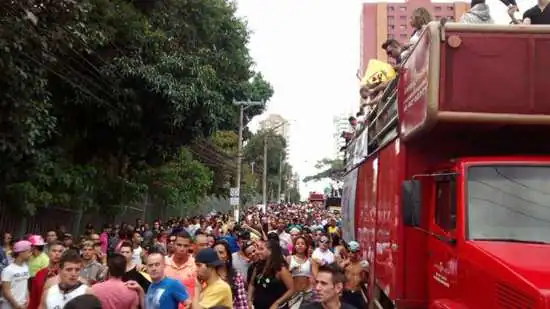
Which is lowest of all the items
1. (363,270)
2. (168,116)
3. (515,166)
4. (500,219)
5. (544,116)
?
(363,270)

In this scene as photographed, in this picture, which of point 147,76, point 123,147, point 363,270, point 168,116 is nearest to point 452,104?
point 363,270

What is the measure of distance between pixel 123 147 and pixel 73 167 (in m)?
2.88

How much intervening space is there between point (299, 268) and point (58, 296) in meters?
4.14

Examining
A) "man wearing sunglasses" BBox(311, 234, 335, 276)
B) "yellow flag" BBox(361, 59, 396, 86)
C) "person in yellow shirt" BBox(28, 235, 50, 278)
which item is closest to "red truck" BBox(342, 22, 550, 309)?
"yellow flag" BBox(361, 59, 396, 86)

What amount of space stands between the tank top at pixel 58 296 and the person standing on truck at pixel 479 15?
4736mm

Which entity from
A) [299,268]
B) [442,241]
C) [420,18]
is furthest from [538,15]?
[299,268]

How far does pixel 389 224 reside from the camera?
7828 millimetres

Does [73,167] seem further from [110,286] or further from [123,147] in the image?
[110,286]

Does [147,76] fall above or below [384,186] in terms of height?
above

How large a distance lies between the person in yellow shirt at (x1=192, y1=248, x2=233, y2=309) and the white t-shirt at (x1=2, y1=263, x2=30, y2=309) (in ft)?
10.8

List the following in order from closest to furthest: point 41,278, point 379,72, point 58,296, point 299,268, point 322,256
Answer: point 58,296, point 41,278, point 299,268, point 379,72, point 322,256

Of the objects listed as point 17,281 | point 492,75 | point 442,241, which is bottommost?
point 17,281

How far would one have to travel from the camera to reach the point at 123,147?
2177cm

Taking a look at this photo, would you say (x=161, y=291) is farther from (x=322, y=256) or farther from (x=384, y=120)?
(x=322, y=256)
